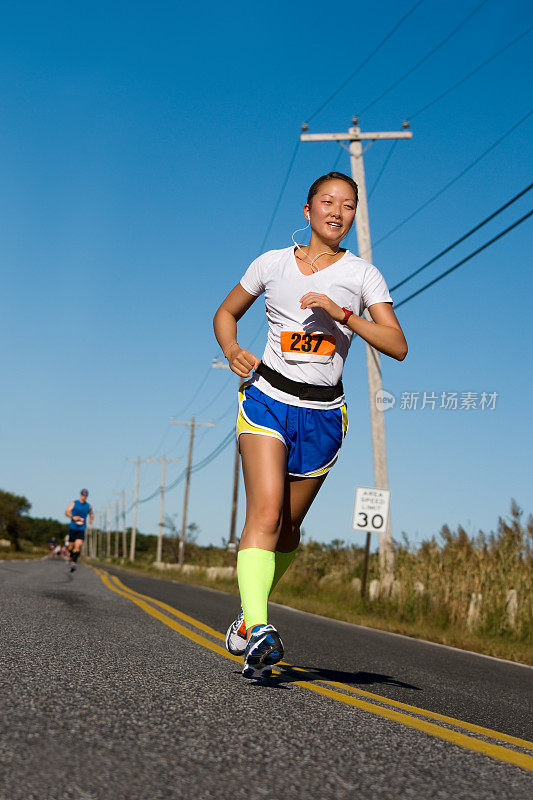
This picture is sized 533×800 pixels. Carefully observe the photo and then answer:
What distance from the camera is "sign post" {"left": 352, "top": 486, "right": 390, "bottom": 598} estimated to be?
15.9 metres

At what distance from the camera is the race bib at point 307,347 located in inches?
151

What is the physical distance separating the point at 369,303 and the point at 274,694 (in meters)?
1.77

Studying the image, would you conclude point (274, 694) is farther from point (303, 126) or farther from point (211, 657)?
point (303, 126)

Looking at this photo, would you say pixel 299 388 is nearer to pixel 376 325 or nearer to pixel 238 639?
pixel 376 325

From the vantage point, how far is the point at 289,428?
375 centimetres

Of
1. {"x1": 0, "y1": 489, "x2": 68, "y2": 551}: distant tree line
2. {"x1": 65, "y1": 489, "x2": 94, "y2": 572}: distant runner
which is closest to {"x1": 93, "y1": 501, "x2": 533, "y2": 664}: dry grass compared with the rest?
{"x1": 65, "y1": 489, "x2": 94, "y2": 572}: distant runner

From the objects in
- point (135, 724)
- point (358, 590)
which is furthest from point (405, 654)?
point (358, 590)

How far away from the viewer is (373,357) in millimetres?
17875

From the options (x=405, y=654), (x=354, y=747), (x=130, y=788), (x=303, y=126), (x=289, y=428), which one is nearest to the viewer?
(x=130, y=788)

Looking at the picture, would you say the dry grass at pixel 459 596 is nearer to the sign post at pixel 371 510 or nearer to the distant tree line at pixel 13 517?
the sign post at pixel 371 510

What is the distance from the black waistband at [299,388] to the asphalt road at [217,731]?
1237 mm

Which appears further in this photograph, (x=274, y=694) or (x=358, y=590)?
(x=358, y=590)

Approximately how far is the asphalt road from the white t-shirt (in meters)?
1.33

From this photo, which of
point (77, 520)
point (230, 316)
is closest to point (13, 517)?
point (77, 520)
